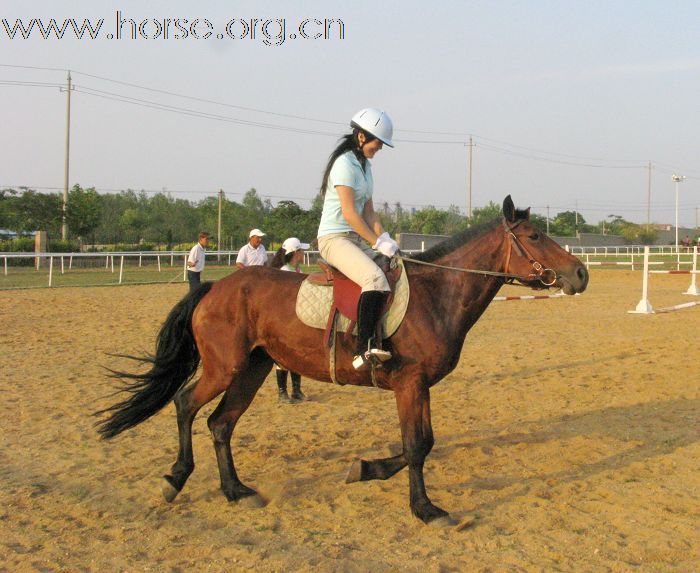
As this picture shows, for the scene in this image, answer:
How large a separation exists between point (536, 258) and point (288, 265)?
14.9ft

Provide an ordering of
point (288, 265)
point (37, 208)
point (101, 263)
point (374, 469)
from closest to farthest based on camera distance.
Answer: point (374, 469) < point (288, 265) < point (101, 263) < point (37, 208)

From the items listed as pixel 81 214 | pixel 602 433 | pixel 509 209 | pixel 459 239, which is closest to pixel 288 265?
pixel 459 239

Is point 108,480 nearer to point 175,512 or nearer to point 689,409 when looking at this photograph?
point 175,512

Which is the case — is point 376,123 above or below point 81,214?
below

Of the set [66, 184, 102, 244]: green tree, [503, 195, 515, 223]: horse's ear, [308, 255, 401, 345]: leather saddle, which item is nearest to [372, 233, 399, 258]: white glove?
[308, 255, 401, 345]: leather saddle

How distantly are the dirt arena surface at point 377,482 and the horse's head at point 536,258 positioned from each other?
5.36 feet

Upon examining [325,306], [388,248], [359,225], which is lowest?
[325,306]

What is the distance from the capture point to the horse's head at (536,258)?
495 cm

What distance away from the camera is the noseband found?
16.4 feet

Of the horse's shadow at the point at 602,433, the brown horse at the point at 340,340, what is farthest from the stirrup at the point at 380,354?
the horse's shadow at the point at 602,433

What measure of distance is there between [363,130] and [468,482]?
2899 mm

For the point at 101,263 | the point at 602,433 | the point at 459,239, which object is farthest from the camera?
the point at 101,263

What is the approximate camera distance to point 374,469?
17.6 ft

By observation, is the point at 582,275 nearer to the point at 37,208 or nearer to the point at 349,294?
the point at 349,294
